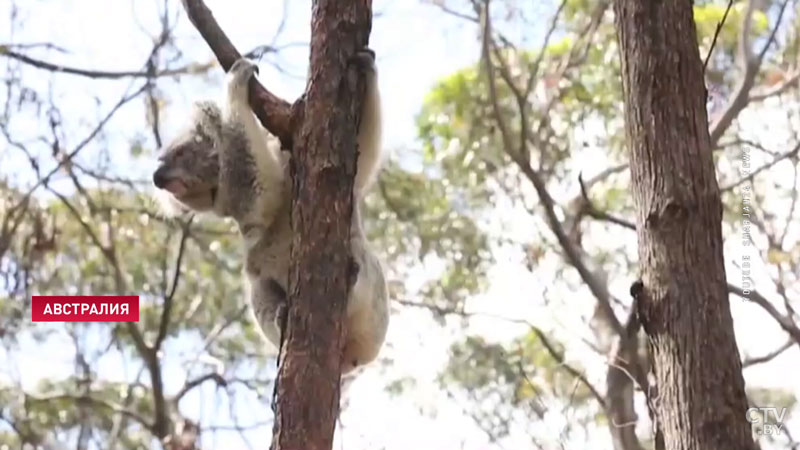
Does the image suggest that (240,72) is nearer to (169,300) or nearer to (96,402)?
(169,300)

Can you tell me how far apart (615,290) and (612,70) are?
1.24m

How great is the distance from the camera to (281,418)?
2.20 meters

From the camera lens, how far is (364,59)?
101 inches

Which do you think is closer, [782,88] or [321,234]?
[321,234]

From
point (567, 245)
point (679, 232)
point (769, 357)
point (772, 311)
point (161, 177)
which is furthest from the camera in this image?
point (769, 357)

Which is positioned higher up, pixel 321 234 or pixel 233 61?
pixel 233 61

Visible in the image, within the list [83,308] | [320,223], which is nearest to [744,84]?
[320,223]

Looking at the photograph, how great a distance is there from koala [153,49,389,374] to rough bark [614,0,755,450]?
2.76 feet

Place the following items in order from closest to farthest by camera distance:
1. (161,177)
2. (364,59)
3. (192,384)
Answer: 1. (364,59)
2. (161,177)
3. (192,384)

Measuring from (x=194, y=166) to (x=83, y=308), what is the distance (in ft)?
7.05

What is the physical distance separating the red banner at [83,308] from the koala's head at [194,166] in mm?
1932

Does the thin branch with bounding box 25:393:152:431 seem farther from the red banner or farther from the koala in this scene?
the koala

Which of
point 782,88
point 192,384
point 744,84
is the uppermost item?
point 782,88

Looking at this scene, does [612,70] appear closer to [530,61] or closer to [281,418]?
[530,61]
